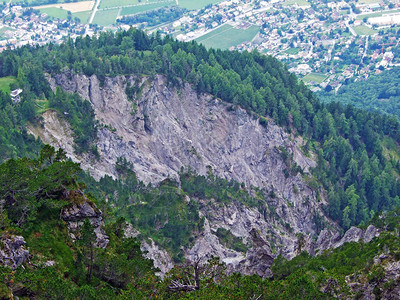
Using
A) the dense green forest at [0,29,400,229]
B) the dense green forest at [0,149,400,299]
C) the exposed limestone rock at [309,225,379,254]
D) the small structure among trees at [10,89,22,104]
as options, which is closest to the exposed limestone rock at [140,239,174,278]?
the dense green forest at [0,149,400,299]

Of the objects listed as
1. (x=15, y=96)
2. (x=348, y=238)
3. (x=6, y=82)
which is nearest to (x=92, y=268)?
(x=348, y=238)

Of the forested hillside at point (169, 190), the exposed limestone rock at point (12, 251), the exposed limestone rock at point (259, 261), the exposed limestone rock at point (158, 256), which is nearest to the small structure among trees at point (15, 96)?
the forested hillside at point (169, 190)

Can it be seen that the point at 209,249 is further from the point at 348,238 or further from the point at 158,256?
the point at 348,238

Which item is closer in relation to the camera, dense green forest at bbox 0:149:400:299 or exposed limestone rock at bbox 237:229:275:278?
dense green forest at bbox 0:149:400:299

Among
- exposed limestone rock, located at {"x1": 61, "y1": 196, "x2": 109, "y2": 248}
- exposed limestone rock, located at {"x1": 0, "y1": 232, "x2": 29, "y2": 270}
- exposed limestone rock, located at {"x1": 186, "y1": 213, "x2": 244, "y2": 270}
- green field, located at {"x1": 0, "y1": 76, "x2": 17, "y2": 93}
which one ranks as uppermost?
exposed limestone rock, located at {"x1": 0, "y1": 232, "x2": 29, "y2": 270}

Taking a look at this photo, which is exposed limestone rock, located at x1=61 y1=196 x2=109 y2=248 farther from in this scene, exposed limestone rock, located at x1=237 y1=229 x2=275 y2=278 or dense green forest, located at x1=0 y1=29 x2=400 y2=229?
dense green forest, located at x1=0 y1=29 x2=400 y2=229

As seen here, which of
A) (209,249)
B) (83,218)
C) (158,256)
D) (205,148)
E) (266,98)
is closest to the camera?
(83,218)

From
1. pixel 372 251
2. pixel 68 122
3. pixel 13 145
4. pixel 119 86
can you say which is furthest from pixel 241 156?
pixel 372 251

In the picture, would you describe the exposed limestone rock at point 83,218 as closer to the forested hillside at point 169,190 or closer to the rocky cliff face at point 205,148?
the forested hillside at point 169,190
